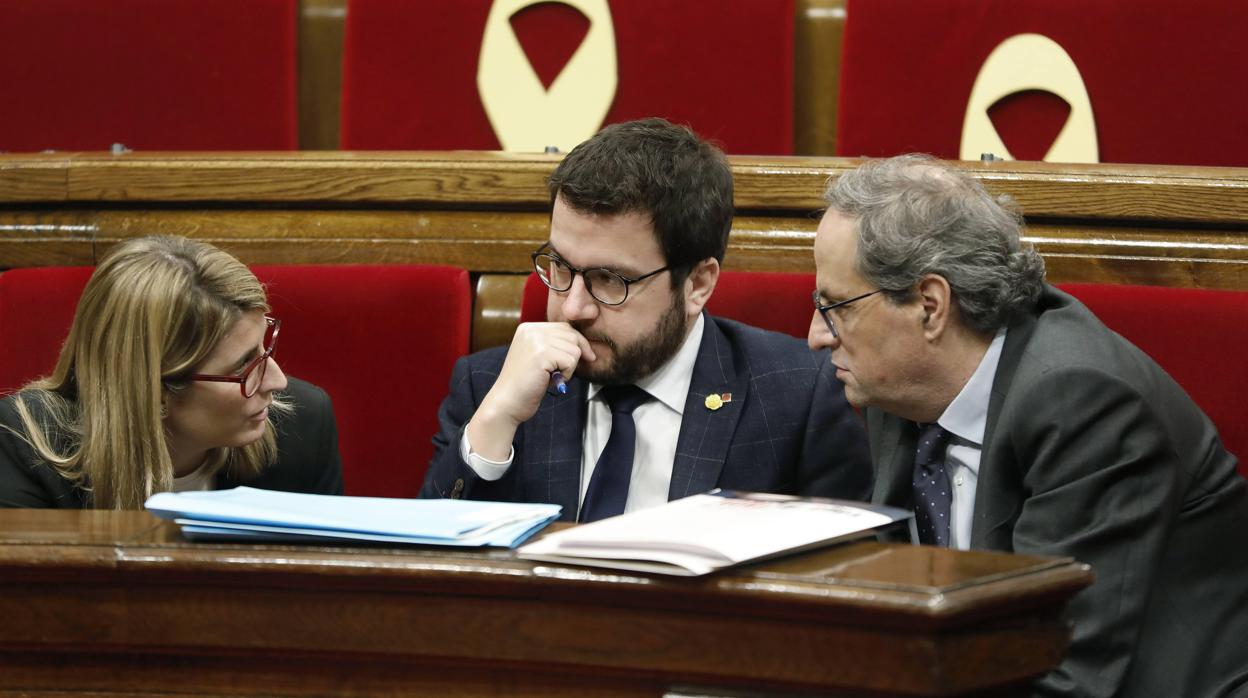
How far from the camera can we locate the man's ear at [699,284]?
916mm

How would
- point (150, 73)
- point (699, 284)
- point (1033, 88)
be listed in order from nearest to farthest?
point (699, 284)
point (1033, 88)
point (150, 73)

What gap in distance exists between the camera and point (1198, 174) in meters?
1.01

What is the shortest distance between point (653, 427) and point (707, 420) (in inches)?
1.6

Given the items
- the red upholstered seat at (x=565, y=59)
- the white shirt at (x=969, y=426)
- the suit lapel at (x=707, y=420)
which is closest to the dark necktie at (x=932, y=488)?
the white shirt at (x=969, y=426)

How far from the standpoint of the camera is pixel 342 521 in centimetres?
53

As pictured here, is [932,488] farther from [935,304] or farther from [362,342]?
[362,342]

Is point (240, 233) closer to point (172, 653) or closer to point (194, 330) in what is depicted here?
point (194, 330)

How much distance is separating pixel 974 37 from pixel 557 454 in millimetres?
687

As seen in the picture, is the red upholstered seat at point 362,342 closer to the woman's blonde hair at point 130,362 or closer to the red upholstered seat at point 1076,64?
the woman's blonde hair at point 130,362

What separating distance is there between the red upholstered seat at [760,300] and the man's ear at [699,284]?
0.20ft

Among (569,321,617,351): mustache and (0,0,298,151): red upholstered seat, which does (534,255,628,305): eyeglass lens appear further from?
(0,0,298,151): red upholstered seat

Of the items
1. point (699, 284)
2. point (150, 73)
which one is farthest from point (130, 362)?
point (150, 73)

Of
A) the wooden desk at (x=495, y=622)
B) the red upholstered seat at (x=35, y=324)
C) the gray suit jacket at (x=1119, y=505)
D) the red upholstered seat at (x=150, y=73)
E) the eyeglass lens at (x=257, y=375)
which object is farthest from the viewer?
the red upholstered seat at (x=150, y=73)

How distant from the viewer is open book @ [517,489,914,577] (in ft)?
1.57
